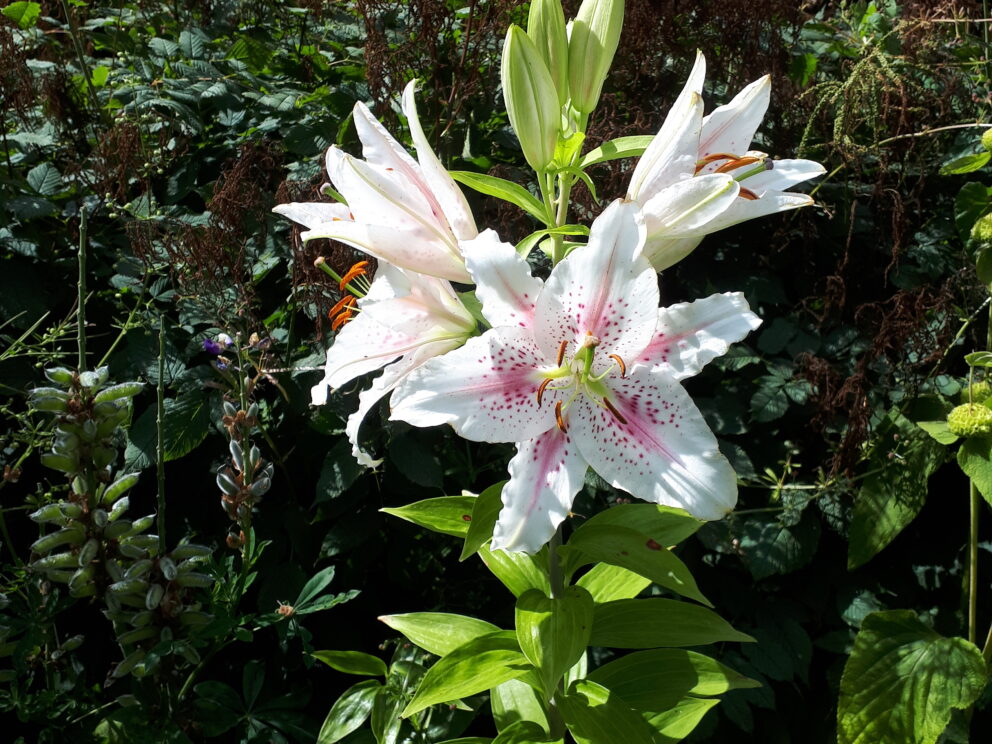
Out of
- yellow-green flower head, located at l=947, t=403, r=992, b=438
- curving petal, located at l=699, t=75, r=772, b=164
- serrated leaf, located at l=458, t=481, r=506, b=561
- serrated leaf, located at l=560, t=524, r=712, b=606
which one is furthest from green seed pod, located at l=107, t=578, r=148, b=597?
yellow-green flower head, located at l=947, t=403, r=992, b=438

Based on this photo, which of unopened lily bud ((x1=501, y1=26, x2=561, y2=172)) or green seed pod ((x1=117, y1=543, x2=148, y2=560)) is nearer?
unopened lily bud ((x1=501, y1=26, x2=561, y2=172))

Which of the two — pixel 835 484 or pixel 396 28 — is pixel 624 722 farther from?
pixel 396 28

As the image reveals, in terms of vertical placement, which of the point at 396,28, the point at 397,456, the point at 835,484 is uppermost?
the point at 396,28

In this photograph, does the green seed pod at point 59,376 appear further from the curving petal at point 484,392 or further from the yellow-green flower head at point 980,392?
the yellow-green flower head at point 980,392

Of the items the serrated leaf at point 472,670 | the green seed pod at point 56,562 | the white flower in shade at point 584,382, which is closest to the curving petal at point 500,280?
the white flower in shade at point 584,382

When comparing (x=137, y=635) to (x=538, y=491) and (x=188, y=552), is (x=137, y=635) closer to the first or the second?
(x=188, y=552)

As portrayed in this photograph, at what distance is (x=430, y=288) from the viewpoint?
108 cm

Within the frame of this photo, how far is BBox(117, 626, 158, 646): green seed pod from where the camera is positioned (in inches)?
47.7

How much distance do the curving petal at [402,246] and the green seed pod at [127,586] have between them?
55 centimetres

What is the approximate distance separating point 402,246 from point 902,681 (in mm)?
1281

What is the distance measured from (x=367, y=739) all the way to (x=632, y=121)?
142 cm

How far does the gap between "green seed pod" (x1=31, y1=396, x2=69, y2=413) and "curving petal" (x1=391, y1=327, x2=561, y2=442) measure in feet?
1.65

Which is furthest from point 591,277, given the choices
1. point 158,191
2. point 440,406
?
point 158,191

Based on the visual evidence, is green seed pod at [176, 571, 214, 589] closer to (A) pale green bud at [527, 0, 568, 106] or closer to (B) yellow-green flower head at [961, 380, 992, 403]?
(A) pale green bud at [527, 0, 568, 106]
